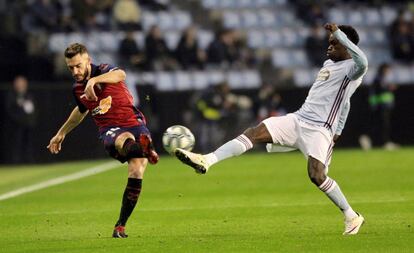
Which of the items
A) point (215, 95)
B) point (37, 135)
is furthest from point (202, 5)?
point (37, 135)

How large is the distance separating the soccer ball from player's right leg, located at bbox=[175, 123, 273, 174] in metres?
0.37

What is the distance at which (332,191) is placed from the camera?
11.6 m

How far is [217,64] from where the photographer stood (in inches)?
1137

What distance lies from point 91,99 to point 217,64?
58.6 ft

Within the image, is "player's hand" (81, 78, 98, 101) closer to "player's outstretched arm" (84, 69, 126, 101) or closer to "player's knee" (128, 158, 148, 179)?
"player's outstretched arm" (84, 69, 126, 101)

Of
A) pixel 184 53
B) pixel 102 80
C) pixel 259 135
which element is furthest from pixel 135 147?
pixel 184 53

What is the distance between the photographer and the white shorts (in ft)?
38.4

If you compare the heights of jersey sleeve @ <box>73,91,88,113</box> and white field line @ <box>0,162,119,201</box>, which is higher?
jersey sleeve @ <box>73,91,88,113</box>

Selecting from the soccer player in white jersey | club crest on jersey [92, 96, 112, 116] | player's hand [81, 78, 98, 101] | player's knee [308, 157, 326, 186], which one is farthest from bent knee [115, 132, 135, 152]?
player's knee [308, 157, 326, 186]

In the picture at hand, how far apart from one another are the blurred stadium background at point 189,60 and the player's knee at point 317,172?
1471 cm

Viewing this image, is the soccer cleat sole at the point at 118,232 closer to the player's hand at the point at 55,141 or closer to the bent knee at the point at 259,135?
the player's hand at the point at 55,141

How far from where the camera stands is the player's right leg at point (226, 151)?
1091cm

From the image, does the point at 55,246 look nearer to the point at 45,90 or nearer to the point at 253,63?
the point at 45,90

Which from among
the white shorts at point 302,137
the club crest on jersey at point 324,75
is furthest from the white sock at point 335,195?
the club crest on jersey at point 324,75
